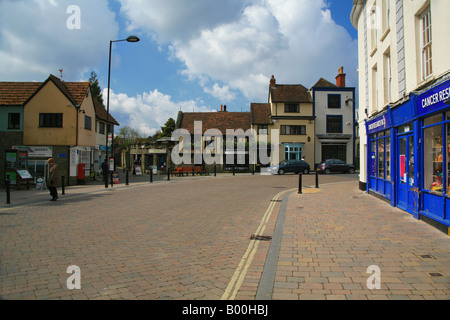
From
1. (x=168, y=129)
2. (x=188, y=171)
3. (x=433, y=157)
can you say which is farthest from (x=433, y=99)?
(x=168, y=129)

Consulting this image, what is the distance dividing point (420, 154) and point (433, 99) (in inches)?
62.4

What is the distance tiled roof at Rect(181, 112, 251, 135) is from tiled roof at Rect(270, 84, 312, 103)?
4831 mm

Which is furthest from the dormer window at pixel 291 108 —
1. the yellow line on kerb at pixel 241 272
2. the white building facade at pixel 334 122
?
the yellow line on kerb at pixel 241 272

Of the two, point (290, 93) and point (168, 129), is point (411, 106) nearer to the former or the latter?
point (290, 93)

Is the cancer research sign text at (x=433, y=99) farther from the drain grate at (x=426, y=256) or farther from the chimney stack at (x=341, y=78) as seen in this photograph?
the chimney stack at (x=341, y=78)

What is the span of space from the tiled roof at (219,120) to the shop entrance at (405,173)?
31533 millimetres

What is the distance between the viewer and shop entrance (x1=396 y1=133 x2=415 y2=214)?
29.3ft

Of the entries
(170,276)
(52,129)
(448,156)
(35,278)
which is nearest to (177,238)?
(170,276)

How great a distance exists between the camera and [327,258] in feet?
17.4

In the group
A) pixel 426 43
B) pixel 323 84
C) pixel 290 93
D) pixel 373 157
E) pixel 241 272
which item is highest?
pixel 323 84

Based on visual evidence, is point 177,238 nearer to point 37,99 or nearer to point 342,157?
point 37,99

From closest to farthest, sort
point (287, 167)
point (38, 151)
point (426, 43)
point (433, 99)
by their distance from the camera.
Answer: point (433, 99) < point (426, 43) < point (38, 151) < point (287, 167)

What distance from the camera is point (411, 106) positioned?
8.45 meters

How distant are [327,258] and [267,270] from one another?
1203mm
